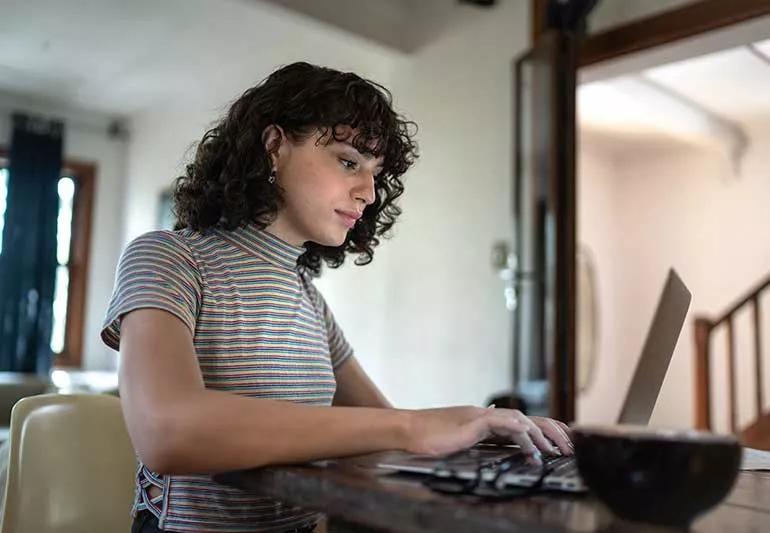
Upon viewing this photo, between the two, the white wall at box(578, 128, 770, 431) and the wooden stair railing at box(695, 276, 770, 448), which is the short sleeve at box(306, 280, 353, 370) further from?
the white wall at box(578, 128, 770, 431)

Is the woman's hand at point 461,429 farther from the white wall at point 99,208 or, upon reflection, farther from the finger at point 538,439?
the white wall at point 99,208

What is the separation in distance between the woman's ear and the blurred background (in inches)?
25.0

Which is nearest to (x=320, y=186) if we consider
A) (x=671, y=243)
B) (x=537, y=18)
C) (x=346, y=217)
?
(x=346, y=217)

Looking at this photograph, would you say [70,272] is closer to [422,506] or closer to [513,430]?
[513,430]

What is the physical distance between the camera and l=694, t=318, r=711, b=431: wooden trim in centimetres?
563

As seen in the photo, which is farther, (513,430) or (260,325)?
(260,325)

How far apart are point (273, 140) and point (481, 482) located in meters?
→ 0.67

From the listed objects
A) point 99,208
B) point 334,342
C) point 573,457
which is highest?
point 99,208

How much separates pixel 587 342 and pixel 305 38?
354 centimetres

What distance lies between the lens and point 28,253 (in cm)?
584

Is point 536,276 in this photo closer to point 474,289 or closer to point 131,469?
point 474,289

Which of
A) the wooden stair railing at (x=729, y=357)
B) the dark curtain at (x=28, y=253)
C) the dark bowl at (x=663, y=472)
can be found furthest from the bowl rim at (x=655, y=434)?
the dark curtain at (x=28, y=253)

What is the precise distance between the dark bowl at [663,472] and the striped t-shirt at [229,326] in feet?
1.79

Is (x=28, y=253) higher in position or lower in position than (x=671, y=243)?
lower
